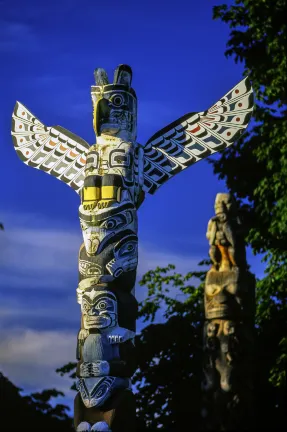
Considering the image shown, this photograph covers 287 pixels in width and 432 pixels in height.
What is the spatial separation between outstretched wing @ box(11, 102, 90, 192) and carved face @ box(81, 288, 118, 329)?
2427 millimetres

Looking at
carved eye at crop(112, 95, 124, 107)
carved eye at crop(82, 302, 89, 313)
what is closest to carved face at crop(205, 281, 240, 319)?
carved eye at crop(82, 302, 89, 313)

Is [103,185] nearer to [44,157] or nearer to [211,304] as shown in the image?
[44,157]

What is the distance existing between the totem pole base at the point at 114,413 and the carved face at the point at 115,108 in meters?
3.77

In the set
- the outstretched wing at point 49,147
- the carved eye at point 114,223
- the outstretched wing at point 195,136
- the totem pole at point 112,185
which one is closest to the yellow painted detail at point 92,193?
the totem pole at point 112,185

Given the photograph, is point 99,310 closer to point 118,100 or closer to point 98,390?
point 98,390

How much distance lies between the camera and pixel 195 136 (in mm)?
12430

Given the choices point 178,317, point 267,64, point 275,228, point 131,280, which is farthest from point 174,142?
point 178,317

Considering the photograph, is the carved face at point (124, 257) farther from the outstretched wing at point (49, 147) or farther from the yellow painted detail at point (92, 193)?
the outstretched wing at point (49, 147)

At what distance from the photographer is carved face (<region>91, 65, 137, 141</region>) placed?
39.7 feet

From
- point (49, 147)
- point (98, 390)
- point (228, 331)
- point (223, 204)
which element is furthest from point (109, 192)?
point (228, 331)

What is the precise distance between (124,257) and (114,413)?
1997 mm

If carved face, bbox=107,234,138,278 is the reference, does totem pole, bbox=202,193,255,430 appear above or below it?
below

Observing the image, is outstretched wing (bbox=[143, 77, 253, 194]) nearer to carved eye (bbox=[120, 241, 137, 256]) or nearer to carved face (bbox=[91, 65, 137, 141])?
carved face (bbox=[91, 65, 137, 141])

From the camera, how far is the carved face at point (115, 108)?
476 inches
